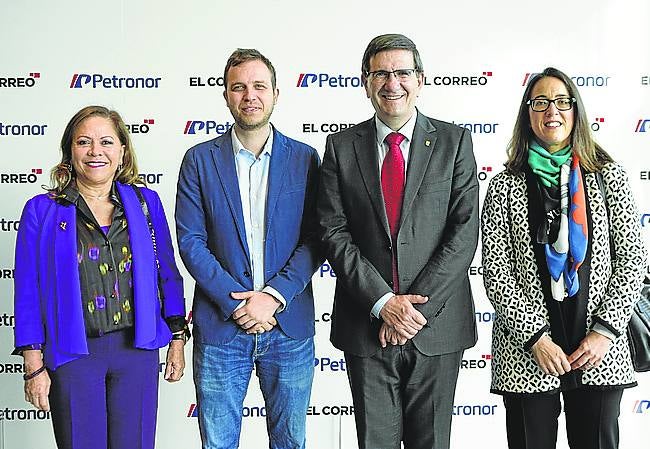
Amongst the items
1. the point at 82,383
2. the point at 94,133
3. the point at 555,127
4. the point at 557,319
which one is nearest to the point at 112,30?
the point at 94,133

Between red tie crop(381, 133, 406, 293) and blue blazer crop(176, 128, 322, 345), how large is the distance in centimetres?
33

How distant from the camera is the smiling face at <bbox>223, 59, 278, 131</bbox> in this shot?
8.98 ft

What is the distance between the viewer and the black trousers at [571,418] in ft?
8.22

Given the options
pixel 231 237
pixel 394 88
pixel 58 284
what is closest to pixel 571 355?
pixel 394 88

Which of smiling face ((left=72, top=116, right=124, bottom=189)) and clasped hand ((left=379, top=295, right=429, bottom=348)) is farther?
smiling face ((left=72, top=116, right=124, bottom=189))

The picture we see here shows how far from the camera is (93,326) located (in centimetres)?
262

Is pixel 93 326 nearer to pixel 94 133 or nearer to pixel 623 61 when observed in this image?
pixel 94 133

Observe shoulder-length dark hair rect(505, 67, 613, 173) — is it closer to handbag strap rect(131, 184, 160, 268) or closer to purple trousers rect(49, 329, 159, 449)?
handbag strap rect(131, 184, 160, 268)

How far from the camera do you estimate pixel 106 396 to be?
2.68m

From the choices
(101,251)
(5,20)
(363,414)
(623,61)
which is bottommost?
(363,414)

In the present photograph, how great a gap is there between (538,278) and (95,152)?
1563 millimetres

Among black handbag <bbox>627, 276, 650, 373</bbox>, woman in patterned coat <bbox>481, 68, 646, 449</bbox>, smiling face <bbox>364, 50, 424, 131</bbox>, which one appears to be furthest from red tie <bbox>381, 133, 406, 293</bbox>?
black handbag <bbox>627, 276, 650, 373</bbox>

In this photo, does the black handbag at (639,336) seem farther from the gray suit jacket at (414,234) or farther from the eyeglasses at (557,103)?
the gray suit jacket at (414,234)

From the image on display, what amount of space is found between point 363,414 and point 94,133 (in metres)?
1.34
